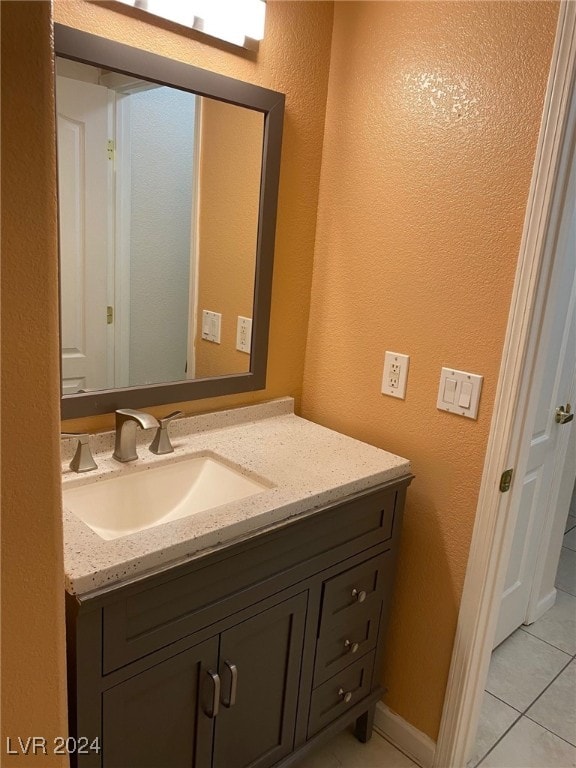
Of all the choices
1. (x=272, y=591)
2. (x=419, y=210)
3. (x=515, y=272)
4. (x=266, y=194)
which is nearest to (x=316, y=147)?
(x=266, y=194)

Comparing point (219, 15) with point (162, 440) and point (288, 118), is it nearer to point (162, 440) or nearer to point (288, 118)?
point (288, 118)

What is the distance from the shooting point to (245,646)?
4.21 feet

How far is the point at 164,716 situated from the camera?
1163 mm

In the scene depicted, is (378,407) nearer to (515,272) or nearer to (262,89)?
(515,272)

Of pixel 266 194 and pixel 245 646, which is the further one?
pixel 266 194

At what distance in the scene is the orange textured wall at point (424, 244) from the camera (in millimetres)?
1387

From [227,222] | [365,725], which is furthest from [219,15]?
[365,725]

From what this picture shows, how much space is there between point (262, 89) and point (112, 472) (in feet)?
3.55

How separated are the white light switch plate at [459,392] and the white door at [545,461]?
1.38ft

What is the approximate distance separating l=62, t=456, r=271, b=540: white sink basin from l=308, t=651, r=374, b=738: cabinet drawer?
58 cm

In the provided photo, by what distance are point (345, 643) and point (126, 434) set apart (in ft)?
2.65

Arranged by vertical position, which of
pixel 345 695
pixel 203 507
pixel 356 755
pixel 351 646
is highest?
pixel 203 507

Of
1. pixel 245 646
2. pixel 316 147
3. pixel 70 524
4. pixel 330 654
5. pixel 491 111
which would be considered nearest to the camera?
pixel 70 524

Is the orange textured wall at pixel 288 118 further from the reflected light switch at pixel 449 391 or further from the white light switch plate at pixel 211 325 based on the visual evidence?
the reflected light switch at pixel 449 391
